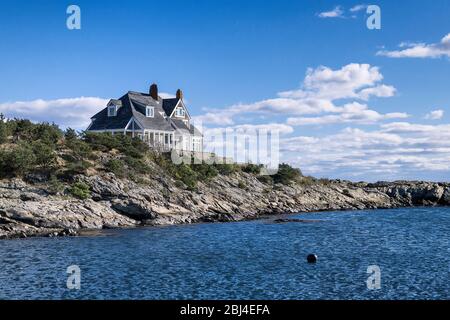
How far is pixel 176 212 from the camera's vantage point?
2391 inches

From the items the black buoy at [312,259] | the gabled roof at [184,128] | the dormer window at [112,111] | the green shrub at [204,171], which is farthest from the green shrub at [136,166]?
the black buoy at [312,259]

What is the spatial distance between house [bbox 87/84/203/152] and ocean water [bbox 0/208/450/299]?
3023 cm

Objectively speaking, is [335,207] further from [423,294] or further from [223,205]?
[423,294]

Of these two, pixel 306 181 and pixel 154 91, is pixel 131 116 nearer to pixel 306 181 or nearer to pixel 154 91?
pixel 154 91

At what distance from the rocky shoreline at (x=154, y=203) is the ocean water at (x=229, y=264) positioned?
3943 millimetres

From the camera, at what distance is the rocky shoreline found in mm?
48156

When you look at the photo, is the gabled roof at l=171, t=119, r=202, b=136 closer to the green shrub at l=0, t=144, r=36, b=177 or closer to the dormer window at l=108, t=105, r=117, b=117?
the dormer window at l=108, t=105, r=117, b=117

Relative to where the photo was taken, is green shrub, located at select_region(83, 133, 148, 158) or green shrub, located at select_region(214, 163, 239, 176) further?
green shrub, located at select_region(214, 163, 239, 176)

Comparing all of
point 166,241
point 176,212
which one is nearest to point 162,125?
point 176,212

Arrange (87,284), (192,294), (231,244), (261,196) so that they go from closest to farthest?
(192,294) → (87,284) → (231,244) → (261,196)

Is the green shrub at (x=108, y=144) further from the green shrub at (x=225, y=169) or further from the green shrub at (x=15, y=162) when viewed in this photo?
the green shrub at (x=225, y=169)

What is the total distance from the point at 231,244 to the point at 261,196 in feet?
112

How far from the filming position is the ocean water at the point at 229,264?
2655 cm

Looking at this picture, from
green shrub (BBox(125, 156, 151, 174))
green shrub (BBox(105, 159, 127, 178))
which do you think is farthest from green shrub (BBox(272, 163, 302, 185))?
green shrub (BBox(105, 159, 127, 178))
